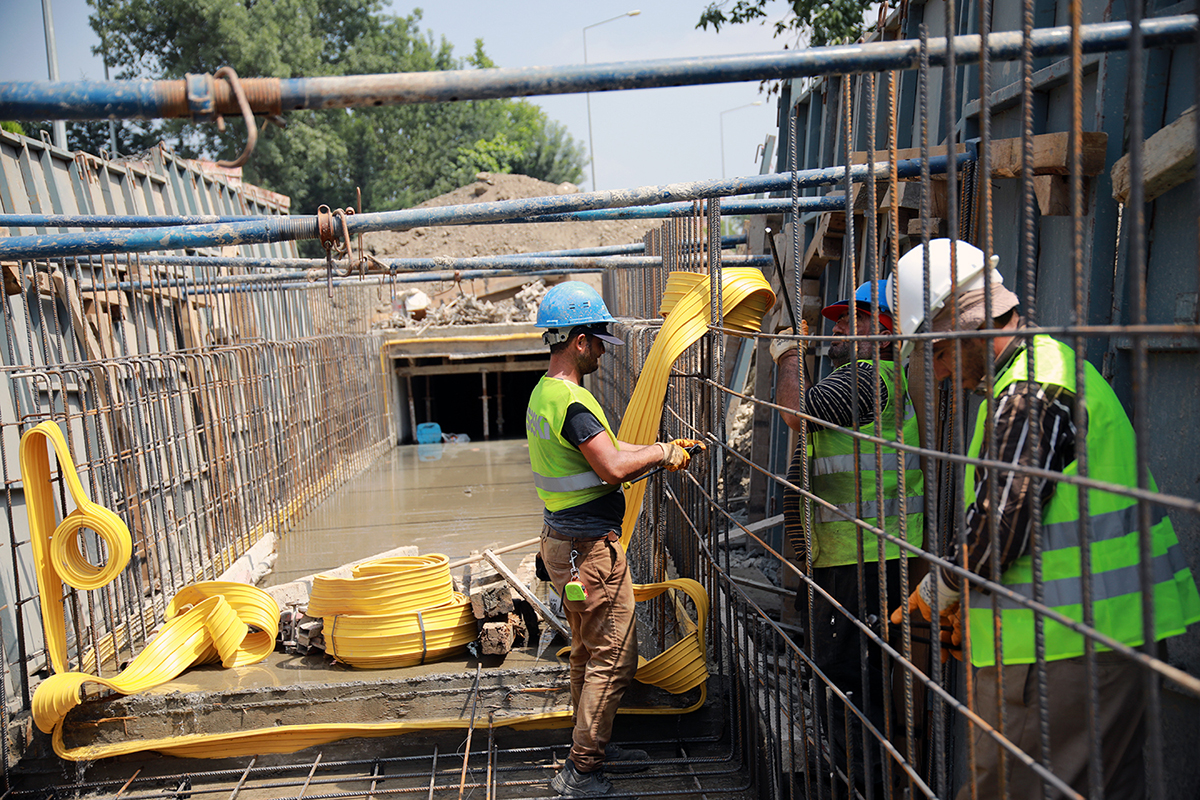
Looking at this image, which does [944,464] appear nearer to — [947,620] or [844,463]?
[844,463]

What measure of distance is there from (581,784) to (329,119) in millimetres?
38213

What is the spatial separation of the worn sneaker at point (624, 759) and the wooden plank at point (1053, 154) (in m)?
3.03

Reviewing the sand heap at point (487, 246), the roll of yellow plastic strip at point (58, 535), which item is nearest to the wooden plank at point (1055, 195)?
the roll of yellow plastic strip at point (58, 535)

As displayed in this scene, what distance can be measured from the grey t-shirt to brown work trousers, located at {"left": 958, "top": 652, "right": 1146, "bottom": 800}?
174 cm

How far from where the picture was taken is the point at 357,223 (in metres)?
3.67

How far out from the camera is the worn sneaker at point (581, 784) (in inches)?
→ 143

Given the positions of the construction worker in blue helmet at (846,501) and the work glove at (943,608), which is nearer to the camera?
the work glove at (943,608)

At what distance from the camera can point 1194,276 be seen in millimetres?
2316

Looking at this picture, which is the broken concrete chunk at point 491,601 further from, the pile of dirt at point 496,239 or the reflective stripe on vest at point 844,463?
the pile of dirt at point 496,239

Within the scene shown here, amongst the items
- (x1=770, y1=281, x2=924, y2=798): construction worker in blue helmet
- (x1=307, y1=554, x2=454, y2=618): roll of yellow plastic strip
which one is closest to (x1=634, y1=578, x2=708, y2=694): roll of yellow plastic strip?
(x1=770, y1=281, x2=924, y2=798): construction worker in blue helmet

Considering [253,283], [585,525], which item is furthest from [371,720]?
[253,283]

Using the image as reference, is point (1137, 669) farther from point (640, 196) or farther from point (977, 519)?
point (640, 196)

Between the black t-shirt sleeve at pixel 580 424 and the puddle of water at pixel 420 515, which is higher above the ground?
the black t-shirt sleeve at pixel 580 424

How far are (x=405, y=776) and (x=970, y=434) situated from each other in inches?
124
